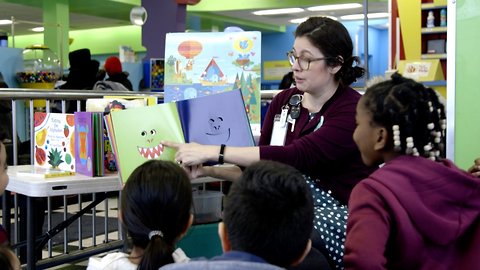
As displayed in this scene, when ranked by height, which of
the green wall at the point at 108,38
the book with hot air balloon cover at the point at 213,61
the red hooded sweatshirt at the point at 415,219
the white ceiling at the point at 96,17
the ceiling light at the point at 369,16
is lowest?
the red hooded sweatshirt at the point at 415,219

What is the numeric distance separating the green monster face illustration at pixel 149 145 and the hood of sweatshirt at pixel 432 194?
750 millimetres

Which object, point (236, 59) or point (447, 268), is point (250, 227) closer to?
point (447, 268)

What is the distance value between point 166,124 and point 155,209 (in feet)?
1.86

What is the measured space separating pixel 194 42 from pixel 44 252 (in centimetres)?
219

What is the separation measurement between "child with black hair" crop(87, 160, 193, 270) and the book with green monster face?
47 centimetres

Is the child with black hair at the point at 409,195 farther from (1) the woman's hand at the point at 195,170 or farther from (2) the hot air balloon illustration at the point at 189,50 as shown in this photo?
(2) the hot air balloon illustration at the point at 189,50

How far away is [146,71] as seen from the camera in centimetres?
1040

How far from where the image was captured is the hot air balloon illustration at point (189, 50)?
7.92 feet

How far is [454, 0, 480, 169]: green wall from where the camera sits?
8.70 feet

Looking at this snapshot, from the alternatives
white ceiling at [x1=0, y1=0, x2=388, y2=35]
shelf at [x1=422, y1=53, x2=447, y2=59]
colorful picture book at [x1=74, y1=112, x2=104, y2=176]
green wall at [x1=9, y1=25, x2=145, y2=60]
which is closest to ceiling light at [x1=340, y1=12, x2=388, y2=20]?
white ceiling at [x1=0, y1=0, x2=388, y2=35]

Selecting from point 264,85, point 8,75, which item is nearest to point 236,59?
point 8,75

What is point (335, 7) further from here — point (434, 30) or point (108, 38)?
point (108, 38)

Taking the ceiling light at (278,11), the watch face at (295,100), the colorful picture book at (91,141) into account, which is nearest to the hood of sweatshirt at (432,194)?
the watch face at (295,100)

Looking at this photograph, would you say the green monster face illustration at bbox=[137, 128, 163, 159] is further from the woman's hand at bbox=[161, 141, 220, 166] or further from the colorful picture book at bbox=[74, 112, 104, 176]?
the colorful picture book at bbox=[74, 112, 104, 176]
